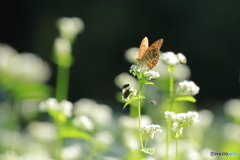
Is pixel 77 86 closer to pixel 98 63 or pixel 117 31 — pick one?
pixel 98 63

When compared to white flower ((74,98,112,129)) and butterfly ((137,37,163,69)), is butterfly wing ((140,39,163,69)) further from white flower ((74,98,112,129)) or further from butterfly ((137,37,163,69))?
white flower ((74,98,112,129))

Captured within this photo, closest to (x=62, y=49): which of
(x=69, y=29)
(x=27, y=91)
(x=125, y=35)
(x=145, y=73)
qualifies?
(x=69, y=29)

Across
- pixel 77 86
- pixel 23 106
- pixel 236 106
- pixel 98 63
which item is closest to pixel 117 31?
pixel 98 63

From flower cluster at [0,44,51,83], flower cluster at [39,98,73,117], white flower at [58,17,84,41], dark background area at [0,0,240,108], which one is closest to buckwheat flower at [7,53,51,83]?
flower cluster at [0,44,51,83]

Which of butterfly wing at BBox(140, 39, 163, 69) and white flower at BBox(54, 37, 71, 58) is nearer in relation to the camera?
butterfly wing at BBox(140, 39, 163, 69)

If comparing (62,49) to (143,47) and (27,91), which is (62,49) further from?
(143,47)

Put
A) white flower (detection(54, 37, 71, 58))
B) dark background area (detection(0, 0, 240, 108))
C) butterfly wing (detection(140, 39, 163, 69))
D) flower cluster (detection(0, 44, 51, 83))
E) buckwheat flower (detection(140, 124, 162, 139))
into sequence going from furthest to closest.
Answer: dark background area (detection(0, 0, 240, 108)), white flower (detection(54, 37, 71, 58)), flower cluster (detection(0, 44, 51, 83)), butterfly wing (detection(140, 39, 163, 69)), buckwheat flower (detection(140, 124, 162, 139))
